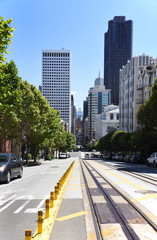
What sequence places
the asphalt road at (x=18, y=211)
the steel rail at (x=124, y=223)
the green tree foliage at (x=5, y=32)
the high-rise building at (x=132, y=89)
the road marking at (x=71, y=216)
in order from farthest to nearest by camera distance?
the high-rise building at (x=132, y=89) → the green tree foliage at (x=5, y=32) → the road marking at (x=71, y=216) → the asphalt road at (x=18, y=211) → the steel rail at (x=124, y=223)

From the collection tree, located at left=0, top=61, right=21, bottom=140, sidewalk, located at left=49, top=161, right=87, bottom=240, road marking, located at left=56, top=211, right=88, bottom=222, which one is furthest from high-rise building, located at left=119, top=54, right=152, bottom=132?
road marking, located at left=56, top=211, right=88, bottom=222

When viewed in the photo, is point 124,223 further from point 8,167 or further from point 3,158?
point 3,158

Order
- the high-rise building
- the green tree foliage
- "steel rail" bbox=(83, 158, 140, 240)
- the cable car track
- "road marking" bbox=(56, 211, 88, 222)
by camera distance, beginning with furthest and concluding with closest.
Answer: the high-rise building → the green tree foliage → "road marking" bbox=(56, 211, 88, 222) → the cable car track → "steel rail" bbox=(83, 158, 140, 240)

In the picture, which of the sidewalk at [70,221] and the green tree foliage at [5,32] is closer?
the sidewalk at [70,221]

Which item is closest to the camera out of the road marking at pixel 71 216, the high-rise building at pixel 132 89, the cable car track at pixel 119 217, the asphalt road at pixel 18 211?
the cable car track at pixel 119 217

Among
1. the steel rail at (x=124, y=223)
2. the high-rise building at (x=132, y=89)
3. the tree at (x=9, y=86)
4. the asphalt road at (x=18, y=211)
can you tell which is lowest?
the asphalt road at (x=18, y=211)

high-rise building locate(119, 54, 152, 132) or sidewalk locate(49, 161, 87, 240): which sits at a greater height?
high-rise building locate(119, 54, 152, 132)

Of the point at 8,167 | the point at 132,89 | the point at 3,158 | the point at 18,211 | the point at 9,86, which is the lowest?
the point at 18,211

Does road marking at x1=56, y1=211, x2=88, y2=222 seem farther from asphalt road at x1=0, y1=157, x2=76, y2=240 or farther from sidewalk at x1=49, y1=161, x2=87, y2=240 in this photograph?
asphalt road at x1=0, y1=157, x2=76, y2=240

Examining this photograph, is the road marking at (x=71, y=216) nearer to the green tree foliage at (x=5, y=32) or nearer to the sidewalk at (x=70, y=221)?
the sidewalk at (x=70, y=221)

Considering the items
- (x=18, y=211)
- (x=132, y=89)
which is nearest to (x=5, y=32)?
(x=18, y=211)

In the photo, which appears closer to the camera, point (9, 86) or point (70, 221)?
point (70, 221)

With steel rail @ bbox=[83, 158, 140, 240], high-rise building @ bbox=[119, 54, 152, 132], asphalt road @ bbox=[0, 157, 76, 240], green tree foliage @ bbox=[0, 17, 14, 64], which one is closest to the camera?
steel rail @ bbox=[83, 158, 140, 240]

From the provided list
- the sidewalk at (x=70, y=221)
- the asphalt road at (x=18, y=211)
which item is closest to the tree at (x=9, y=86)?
the asphalt road at (x=18, y=211)
